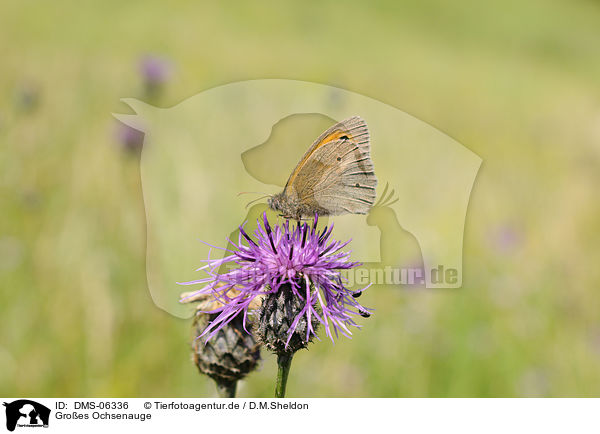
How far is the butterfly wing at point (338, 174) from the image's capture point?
1.78 metres

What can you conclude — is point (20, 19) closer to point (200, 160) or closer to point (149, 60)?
point (149, 60)

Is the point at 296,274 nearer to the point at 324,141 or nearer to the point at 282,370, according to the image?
the point at 282,370

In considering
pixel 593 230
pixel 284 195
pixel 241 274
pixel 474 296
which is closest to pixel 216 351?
pixel 241 274

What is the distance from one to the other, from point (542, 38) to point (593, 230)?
20.9m

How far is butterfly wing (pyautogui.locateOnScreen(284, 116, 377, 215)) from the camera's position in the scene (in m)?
1.78

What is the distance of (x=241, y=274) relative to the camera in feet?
5.26

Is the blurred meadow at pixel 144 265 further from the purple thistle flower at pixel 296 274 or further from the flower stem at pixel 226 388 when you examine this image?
the purple thistle flower at pixel 296 274

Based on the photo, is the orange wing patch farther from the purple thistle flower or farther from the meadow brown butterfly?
the purple thistle flower

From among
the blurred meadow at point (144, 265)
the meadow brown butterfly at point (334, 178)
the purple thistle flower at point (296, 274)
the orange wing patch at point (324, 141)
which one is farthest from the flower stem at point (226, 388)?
the orange wing patch at point (324, 141)
